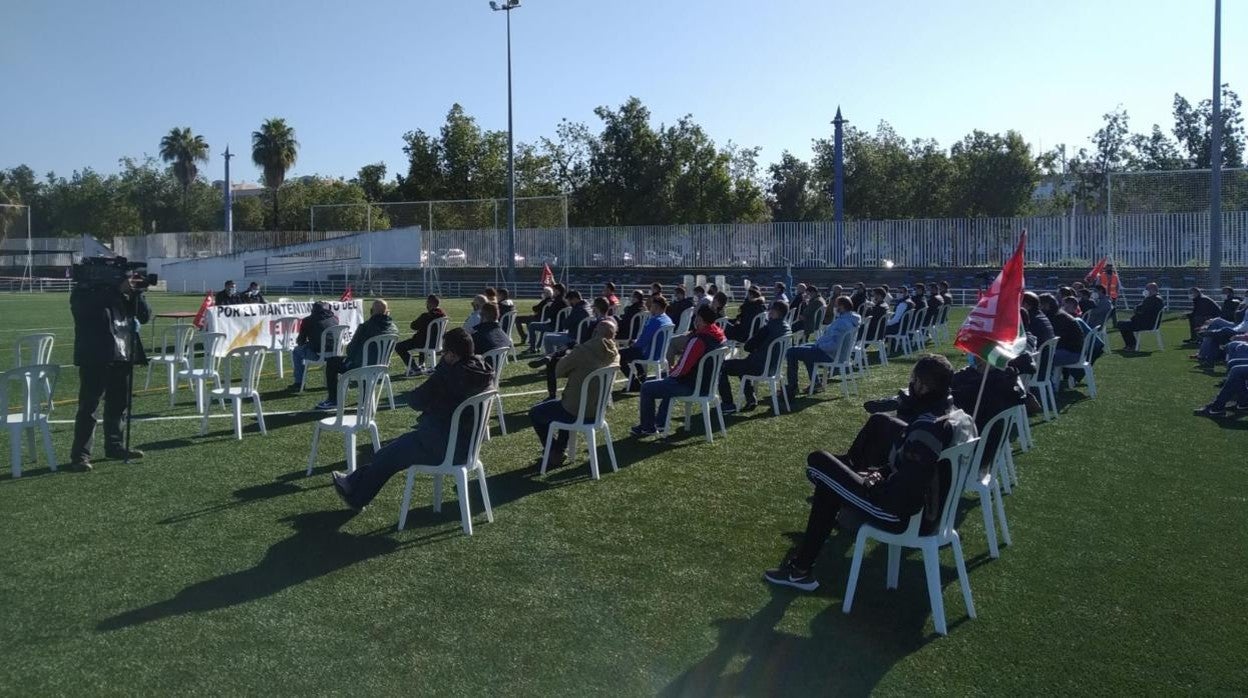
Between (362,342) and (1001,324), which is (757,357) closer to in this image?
(362,342)

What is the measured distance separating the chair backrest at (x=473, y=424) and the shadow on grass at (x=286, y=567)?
0.55 m

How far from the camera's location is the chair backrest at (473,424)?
6844 mm

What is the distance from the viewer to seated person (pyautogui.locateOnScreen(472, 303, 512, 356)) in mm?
11555

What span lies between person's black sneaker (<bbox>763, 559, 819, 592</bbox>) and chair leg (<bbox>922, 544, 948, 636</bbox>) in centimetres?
73

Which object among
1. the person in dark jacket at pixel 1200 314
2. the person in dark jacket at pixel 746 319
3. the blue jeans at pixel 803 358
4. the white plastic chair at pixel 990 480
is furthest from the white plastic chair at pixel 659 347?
the person in dark jacket at pixel 1200 314

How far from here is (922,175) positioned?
164 ft

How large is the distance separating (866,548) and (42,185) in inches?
3524

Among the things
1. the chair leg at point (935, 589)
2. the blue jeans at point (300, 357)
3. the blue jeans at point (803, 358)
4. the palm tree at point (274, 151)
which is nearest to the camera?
the chair leg at point (935, 589)

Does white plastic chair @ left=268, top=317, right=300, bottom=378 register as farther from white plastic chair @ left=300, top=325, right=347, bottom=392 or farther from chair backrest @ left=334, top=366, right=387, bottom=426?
chair backrest @ left=334, top=366, right=387, bottom=426

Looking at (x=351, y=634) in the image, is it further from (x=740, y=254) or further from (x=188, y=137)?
(x=188, y=137)

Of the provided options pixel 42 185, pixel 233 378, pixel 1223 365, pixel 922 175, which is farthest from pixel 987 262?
pixel 42 185

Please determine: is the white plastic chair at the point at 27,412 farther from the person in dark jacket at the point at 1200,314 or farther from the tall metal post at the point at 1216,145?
the tall metal post at the point at 1216,145

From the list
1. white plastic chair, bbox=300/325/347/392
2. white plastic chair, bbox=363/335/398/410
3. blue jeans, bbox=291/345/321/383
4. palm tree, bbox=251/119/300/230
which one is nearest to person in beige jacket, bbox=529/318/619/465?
white plastic chair, bbox=363/335/398/410

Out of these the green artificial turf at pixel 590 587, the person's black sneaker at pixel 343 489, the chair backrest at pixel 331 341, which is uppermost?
the chair backrest at pixel 331 341
